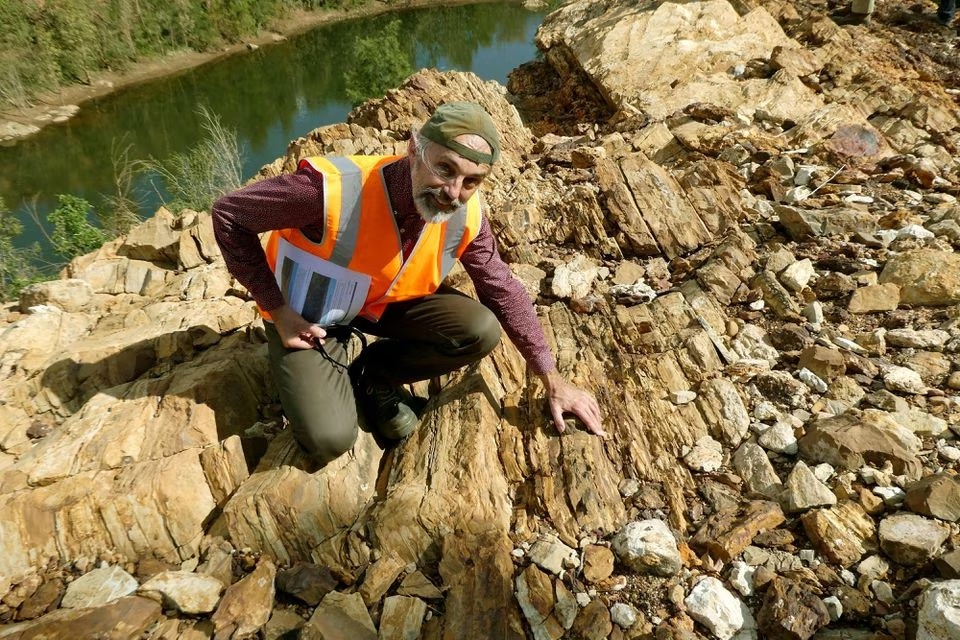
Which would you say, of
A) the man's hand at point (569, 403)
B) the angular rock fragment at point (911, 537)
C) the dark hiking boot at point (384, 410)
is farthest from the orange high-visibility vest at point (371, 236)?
the angular rock fragment at point (911, 537)

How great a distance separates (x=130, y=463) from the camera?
2.73m

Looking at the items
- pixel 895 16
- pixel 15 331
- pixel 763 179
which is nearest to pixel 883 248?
pixel 763 179

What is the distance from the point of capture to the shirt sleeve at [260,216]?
8.25 feet

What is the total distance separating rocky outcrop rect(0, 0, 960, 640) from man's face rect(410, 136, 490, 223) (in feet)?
3.25

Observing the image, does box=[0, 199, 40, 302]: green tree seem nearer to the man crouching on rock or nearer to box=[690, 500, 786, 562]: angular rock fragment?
the man crouching on rock

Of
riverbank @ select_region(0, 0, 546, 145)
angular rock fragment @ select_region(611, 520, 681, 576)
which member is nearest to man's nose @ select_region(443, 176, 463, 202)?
angular rock fragment @ select_region(611, 520, 681, 576)

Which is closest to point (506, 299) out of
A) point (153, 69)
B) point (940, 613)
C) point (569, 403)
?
point (569, 403)

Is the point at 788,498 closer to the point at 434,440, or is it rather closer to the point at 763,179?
the point at 434,440

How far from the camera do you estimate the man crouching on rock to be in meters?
2.51

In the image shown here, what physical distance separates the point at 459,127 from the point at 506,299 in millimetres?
941

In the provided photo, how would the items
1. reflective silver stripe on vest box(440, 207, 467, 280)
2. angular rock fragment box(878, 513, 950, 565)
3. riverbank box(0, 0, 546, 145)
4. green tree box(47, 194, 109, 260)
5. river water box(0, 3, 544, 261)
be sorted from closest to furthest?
angular rock fragment box(878, 513, 950, 565), reflective silver stripe on vest box(440, 207, 467, 280), green tree box(47, 194, 109, 260), river water box(0, 3, 544, 261), riverbank box(0, 0, 546, 145)

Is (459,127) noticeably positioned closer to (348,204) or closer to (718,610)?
(348,204)

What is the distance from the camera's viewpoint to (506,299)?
2.96 meters

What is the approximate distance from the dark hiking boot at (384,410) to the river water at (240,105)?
1263 cm
